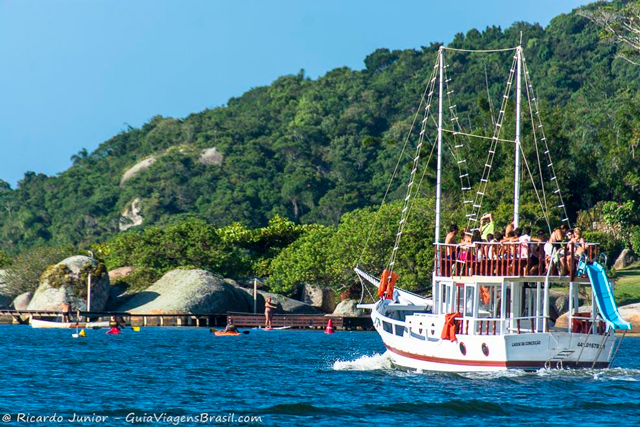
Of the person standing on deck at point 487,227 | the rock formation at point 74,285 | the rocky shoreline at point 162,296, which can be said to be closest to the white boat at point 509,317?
the person standing on deck at point 487,227

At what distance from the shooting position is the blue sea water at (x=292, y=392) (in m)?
28.6

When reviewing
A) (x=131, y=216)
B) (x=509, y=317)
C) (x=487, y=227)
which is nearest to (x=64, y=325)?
(x=487, y=227)

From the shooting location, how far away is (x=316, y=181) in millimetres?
150875

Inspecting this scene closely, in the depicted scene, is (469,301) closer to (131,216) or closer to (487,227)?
(487,227)

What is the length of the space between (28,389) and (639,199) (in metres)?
72.0

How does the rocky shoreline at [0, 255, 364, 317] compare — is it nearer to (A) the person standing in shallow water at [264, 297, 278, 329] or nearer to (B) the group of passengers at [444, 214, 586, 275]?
(A) the person standing in shallow water at [264, 297, 278, 329]

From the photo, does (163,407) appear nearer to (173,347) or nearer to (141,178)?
(173,347)

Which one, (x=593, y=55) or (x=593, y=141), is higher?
(x=593, y=55)

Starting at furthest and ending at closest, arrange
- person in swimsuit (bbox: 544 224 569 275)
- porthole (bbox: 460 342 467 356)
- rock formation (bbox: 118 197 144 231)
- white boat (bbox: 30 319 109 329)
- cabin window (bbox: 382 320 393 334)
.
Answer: rock formation (bbox: 118 197 144 231)
white boat (bbox: 30 319 109 329)
cabin window (bbox: 382 320 393 334)
porthole (bbox: 460 342 467 356)
person in swimsuit (bbox: 544 224 569 275)

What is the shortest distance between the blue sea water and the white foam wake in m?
0.05

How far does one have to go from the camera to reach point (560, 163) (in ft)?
308

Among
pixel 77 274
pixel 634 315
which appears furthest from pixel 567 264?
pixel 77 274

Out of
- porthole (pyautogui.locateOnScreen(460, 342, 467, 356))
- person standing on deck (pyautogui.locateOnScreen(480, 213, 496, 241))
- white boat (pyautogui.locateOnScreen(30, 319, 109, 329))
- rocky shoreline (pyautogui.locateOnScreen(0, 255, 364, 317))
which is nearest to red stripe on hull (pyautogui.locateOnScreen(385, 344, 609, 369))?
porthole (pyautogui.locateOnScreen(460, 342, 467, 356))

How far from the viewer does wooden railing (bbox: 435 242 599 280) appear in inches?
1399
